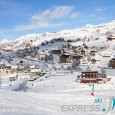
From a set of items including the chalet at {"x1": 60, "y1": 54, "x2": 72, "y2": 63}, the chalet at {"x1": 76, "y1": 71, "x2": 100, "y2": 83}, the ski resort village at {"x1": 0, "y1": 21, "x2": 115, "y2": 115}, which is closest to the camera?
the ski resort village at {"x1": 0, "y1": 21, "x2": 115, "y2": 115}

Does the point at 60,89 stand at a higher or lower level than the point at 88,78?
lower

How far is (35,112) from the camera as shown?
41.0 feet

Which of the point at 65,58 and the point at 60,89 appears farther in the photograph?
the point at 65,58

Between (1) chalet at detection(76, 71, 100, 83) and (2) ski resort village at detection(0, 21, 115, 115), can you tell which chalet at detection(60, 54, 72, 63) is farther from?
(1) chalet at detection(76, 71, 100, 83)

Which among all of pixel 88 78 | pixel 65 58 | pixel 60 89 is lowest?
pixel 60 89

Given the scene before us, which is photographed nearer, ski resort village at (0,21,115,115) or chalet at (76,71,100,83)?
ski resort village at (0,21,115,115)

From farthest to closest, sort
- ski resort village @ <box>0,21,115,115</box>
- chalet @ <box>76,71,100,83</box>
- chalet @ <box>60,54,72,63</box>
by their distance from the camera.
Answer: chalet @ <box>60,54,72,63</box> → chalet @ <box>76,71,100,83</box> → ski resort village @ <box>0,21,115,115</box>

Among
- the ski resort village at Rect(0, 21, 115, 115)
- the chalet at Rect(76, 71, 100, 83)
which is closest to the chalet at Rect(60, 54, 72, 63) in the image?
the ski resort village at Rect(0, 21, 115, 115)

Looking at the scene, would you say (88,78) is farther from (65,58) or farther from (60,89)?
(65,58)

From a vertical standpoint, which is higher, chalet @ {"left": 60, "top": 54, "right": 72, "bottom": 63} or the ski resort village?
chalet @ {"left": 60, "top": 54, "right": 72, "bottom": 63}

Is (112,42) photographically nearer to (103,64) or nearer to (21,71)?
(103,64)

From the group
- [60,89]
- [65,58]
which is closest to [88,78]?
[60,89]

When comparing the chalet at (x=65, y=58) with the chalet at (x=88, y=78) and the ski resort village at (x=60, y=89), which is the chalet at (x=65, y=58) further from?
the chalet at (x=88, y=78)

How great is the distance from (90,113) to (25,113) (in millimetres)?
5976
